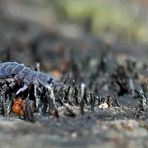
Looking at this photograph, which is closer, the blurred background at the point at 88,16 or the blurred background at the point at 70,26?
the blurred background at the point at 70,26

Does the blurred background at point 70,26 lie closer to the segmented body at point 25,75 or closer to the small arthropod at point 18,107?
the segmented body at point 25,75

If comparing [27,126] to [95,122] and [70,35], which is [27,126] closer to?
[95,122]

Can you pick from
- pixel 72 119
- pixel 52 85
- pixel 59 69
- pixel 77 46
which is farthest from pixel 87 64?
pixel 72 119

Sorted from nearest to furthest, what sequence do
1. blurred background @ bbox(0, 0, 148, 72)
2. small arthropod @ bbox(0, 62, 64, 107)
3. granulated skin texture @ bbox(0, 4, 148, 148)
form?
granulated skin texture @ bbox(0, 4, 148, 148)
small arthropod @ bbox(0, 62, 64, 107)
blurred background @ bbox(0, 0, 148, 72)

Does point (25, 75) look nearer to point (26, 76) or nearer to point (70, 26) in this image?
point (26, 76)

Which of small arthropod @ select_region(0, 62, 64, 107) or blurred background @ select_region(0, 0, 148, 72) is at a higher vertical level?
blurred background @ select_region(0, 0, 148, 72)

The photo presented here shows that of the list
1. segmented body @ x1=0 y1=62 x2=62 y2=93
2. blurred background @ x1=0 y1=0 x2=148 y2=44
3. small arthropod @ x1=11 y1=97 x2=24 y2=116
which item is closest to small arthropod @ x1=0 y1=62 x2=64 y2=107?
segmented body @ x1=0 y1=62 x2=62 y2=93

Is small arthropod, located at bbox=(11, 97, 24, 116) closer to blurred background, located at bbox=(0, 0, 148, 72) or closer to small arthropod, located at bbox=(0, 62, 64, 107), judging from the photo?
small arthropod, located at bbox=(0, 62, 64, 107)

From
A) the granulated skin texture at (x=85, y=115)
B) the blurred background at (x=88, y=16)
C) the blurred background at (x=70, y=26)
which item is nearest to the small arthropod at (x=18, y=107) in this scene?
the granulated skin texture at (x=85, y=115)
